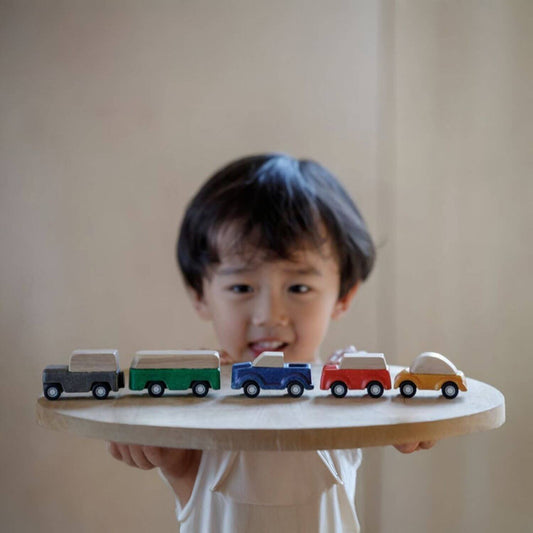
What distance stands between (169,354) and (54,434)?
910 millimetres

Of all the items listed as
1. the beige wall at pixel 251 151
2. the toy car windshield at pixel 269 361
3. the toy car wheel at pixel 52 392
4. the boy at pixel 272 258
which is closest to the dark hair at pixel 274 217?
the boy at pixel 272 258

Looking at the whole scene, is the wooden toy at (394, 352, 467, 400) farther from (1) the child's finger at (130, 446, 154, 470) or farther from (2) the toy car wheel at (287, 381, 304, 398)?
(1) the child's finger at (130, 446, 154, 470)

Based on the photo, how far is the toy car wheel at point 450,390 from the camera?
99 cm

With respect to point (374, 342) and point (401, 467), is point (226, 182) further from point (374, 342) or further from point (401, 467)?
point (401, 467)

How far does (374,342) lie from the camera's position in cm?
196

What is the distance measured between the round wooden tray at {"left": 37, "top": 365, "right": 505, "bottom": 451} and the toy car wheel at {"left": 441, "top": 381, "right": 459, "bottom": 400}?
1 cm

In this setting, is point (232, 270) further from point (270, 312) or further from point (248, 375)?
point (248, 375)

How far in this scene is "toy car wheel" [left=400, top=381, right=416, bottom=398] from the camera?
1002 millimetres

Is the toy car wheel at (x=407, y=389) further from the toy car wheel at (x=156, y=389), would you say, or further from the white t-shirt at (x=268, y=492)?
the toy car wheel at (x=156, y=389)

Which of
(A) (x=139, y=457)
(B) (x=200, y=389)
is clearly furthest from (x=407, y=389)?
(A) (x=139, y=457)

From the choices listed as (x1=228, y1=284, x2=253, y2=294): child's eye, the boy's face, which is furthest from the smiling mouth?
(x1=228, y1=284, x2=253, y2=294): child's eye

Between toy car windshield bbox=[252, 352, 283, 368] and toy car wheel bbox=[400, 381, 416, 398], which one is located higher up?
toy car windshield bbox=[252, 352, 283, 368]

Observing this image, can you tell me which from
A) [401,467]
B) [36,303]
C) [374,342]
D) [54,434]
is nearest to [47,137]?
[36,303]

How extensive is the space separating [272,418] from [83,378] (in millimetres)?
299
